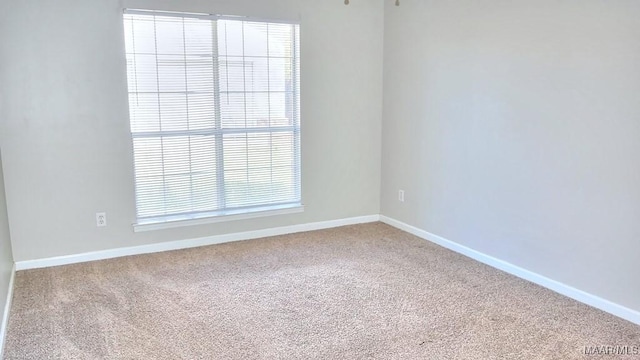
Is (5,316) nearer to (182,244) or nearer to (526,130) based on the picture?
(182,244)

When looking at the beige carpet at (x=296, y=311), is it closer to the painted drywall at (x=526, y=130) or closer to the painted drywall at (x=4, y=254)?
the painted drywall at (x=4, y=254)

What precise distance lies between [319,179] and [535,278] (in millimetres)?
2103

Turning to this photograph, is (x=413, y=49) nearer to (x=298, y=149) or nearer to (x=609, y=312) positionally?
(x=298, y=149)

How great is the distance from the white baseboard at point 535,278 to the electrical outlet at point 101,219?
265 cm

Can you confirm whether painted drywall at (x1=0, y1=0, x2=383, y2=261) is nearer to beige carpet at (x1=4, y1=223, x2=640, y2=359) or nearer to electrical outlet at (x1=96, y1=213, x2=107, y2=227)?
electrical outlet at (x1=96, y1=213, x2=107, y2=227)

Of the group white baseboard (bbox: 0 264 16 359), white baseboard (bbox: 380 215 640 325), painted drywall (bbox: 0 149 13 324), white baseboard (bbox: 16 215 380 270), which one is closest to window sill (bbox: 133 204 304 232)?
white baseboard (bbox: 16 215 380 270)


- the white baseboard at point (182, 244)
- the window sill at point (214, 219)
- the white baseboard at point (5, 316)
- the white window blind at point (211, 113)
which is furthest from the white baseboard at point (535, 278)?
the white baseboard at point (5, 316)

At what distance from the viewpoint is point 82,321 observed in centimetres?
285

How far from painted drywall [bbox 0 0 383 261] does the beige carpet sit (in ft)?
1.02

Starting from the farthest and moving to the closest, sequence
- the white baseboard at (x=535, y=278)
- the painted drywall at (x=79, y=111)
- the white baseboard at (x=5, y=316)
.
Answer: the painted drywall at (x=79, y=111) → the white baseboard at (x=535, y=278) → the white baseboard at (x=5, y=316)

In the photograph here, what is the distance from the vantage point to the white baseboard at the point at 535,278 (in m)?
2.91

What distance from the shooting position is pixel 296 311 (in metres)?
3.00

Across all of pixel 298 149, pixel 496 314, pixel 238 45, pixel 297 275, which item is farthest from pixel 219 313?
pixel 238 45

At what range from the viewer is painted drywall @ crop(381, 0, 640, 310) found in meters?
2.86
